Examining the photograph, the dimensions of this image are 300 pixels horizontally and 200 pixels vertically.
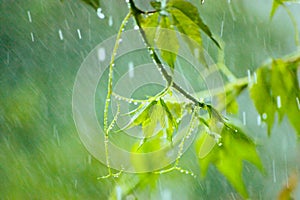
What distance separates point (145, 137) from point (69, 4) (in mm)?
1100

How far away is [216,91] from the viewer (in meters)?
0.54

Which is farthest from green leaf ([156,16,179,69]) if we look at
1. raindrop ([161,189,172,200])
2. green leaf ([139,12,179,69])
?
raindrop ([161,189,172,200])

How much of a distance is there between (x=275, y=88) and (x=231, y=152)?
7 cm

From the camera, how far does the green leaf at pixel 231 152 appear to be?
0.48 meters

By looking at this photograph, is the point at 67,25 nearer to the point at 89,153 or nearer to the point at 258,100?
the point at 89,153

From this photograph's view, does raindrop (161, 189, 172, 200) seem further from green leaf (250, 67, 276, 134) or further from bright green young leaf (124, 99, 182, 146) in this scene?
bright green young leaf (124, 99, 182, 146)

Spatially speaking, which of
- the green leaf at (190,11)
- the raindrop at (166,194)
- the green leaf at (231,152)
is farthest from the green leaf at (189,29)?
the raindrop at (166,194)

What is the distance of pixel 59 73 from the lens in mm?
1520

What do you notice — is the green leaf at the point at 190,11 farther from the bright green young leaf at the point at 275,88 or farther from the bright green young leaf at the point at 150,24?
the bright green young leaf at the point at 275,88

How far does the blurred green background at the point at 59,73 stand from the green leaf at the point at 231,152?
2.75 ft

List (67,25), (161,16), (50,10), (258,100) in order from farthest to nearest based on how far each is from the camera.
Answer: (67,25)
(50,10)
(258,100)
(161,16)

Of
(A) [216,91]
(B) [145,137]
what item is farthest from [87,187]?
(B) [145,137]

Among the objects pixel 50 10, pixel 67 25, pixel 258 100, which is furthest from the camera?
pixel 67 25

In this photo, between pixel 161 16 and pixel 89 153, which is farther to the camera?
pixel 89 153
